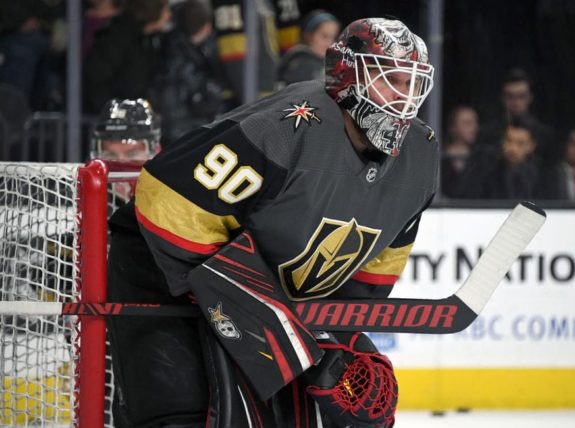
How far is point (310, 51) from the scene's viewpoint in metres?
5.21

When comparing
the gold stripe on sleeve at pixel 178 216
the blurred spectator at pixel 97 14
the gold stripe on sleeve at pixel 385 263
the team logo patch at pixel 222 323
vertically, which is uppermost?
the blurred spectator at pixel 97 14

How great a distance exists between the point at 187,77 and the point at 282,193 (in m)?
2.94

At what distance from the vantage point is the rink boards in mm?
4980

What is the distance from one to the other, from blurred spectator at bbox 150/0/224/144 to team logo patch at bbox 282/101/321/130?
9.16 feet

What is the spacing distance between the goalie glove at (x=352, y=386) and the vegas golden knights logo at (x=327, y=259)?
110 millimetres

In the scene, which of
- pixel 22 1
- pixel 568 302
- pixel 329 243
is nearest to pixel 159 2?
pixel 22 1

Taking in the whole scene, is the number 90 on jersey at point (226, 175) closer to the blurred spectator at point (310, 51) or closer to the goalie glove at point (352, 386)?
the goalie glove at point (352, 386)

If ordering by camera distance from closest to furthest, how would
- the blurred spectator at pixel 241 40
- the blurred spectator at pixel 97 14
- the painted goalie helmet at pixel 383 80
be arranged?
the painted goalie helmet at pixel 383 80 < the blurred spectator at pixel 97 14 < the blurred spectator at pixel 241 40

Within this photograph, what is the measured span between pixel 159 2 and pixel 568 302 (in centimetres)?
211

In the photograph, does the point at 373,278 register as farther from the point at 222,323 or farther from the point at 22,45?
the point at 22,45

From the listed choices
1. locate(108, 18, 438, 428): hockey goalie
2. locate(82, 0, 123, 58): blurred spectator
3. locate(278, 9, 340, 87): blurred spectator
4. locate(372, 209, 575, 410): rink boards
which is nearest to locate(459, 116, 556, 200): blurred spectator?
locate(372, 209, 575, 410): rink boards

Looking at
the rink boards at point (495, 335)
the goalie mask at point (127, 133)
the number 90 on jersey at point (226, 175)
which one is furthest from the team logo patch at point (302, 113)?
the rink boards at point (495, 335)

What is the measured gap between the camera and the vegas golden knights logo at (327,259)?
95.4 inches

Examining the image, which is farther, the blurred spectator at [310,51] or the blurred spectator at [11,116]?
the blurred spectator at [310,51]
